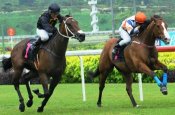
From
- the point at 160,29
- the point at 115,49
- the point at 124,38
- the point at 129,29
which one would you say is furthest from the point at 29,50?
the point at 160,29

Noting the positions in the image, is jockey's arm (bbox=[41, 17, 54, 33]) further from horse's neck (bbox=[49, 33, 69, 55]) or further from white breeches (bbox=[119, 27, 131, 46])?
white breeches (bbox=[119, 27, 131, 46])

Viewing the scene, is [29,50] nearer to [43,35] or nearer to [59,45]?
[43,35]

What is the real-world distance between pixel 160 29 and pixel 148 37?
17.8 inches

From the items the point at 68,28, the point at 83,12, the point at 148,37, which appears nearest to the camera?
the point at 68,28

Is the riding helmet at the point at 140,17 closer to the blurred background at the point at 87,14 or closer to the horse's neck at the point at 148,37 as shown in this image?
the horse's neck at the point at 148,37

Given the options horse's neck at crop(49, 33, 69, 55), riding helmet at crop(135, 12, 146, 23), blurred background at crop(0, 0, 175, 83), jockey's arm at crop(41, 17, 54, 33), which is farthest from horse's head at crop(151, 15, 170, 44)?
blurred background at crop(0, 0, 175, 83)

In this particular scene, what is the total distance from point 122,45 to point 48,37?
1.53 metres

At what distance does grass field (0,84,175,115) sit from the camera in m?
9.77

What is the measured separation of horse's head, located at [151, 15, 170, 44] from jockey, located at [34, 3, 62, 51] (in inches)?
68.8

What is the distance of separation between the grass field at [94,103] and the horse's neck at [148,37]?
119cm

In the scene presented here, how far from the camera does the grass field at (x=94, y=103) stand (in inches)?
385

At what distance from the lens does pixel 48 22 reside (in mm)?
10430

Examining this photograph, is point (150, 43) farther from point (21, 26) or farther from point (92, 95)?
point (21, 26)

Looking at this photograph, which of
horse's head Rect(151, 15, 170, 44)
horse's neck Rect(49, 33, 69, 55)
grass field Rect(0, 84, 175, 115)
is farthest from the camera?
horse's neck Rect(49, 33, 69, 55)
